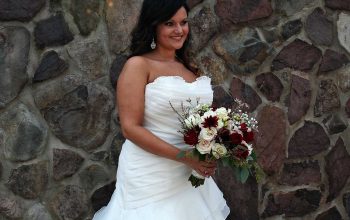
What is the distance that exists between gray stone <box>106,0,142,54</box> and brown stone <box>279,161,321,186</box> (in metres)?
1.50

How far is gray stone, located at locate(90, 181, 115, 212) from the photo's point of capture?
3.88m

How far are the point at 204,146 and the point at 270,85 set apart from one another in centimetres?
153

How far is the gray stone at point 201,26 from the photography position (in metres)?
3.95

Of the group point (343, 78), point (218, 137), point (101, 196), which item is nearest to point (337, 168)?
point (343, 78)

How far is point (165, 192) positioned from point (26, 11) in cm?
147

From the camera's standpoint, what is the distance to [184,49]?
132 inches

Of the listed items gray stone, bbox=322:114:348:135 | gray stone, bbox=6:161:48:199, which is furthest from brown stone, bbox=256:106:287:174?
gray stone, bbox=6:161:48:199

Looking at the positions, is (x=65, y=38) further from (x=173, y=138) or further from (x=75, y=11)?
(x=173, y=138)

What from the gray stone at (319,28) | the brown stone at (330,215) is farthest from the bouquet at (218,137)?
the brown stone at (330,215)

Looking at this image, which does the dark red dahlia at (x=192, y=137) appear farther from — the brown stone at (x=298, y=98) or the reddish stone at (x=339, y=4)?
the reddish stone at (x=339, y=4)

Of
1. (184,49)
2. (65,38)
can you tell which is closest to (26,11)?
(65,38)

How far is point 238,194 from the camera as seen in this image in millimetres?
4102

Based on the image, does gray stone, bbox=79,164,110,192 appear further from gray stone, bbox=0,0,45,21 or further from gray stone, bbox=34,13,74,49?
gray stone, bbox=0,0,45,21

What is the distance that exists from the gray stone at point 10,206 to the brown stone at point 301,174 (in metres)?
1.87
